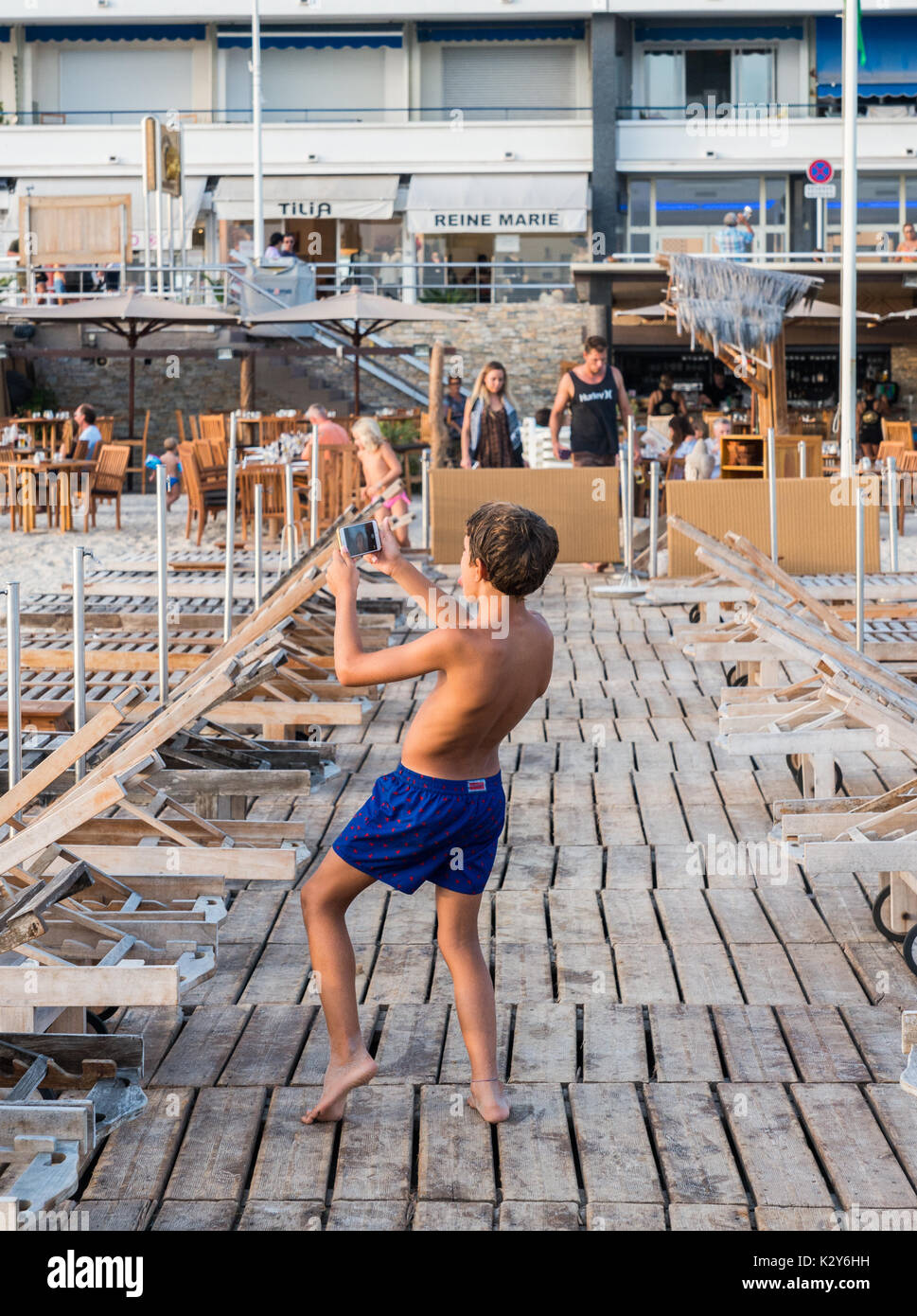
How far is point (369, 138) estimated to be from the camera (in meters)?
35.8

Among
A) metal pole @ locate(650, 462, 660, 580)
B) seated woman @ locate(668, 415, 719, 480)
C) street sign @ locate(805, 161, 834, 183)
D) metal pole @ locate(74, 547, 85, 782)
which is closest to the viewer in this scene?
metal pole @ locate(74, 547, 85, 782)

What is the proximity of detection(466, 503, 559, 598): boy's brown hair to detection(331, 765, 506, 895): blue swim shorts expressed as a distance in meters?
0.42

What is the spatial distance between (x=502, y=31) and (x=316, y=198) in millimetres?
5720

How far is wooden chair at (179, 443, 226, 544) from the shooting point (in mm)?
15852

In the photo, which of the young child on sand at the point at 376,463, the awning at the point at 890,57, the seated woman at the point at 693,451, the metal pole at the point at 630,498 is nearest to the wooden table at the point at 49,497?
the young child on sand at the point at 376,463

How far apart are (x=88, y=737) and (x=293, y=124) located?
3366 cm

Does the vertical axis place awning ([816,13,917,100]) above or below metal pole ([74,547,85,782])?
above

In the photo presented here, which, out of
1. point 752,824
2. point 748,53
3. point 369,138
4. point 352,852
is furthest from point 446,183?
point 352,852

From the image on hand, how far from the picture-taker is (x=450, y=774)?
3512mm

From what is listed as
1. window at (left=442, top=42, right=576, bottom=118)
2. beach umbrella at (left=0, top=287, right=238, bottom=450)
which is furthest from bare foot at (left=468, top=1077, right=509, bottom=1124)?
window at (left=442, top=42, right=576, bottom=118)

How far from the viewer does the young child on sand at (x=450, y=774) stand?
136 inches

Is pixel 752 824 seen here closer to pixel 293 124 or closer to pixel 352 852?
pixel 352 852

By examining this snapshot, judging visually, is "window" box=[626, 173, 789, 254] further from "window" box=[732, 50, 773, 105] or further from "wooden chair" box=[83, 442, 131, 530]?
"wooden chair" box=[83, 442, 131, 530]

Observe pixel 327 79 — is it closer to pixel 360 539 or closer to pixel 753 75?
pixel 753 75
